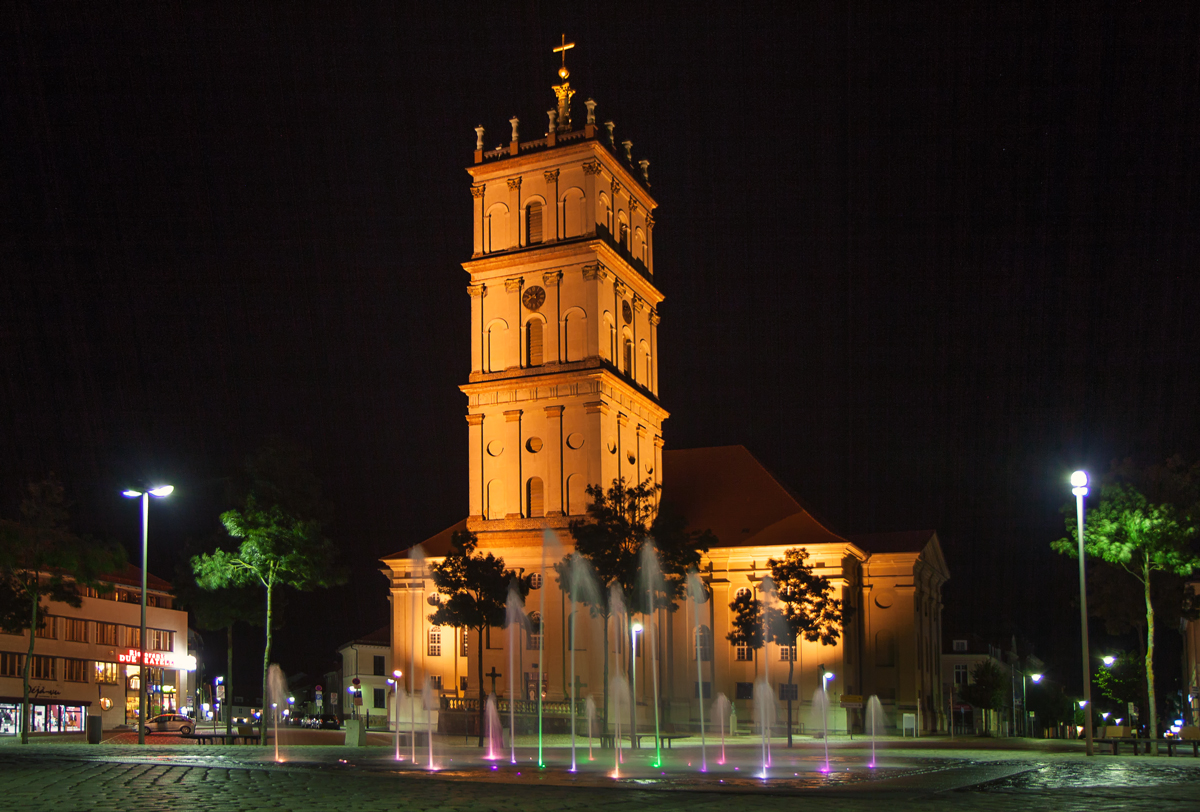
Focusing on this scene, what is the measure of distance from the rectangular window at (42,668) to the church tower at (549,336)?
29.0m

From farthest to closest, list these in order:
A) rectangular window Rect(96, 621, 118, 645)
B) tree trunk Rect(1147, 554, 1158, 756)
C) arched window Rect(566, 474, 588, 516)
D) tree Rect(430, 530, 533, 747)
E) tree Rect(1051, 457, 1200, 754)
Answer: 1. rectangular window Rect(96, 621, 118, 645)
2. arched window Rect(566, 474, 588, 516)
3. tree Rect(430, 530, 533, 747)
4. tree Rect(1051, 457, 1200, 754)
5. tree trunk Rect(1147, 554, 1158, 756)

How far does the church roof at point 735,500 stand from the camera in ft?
221

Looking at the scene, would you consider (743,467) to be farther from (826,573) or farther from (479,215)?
(479,215)

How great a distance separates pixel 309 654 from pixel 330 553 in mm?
74534

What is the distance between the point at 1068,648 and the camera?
135m

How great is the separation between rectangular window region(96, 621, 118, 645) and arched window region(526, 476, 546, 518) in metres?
34.7

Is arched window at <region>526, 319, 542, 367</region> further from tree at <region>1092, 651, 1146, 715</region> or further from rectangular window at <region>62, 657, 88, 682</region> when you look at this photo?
tree at <region>1092, 651, 1146, 715</region>

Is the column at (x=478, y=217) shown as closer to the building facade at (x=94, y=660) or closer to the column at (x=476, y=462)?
the column at (x=476, y=462)

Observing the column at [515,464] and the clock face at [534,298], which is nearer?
the column at [515,464]

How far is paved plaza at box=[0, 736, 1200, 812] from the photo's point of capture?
1688 cm

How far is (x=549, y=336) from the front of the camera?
65000mm

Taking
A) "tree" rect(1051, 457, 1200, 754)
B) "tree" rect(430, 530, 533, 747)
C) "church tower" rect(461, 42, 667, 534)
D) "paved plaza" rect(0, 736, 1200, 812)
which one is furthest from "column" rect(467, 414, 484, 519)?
"paved plaza" rect(0, 736, 1200, 812)

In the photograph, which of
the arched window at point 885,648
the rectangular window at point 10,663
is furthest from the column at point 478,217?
the rectangular window at point 10,663

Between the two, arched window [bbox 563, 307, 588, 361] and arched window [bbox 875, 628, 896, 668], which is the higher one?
arched window [bbox 563, 307, 588, 361]
